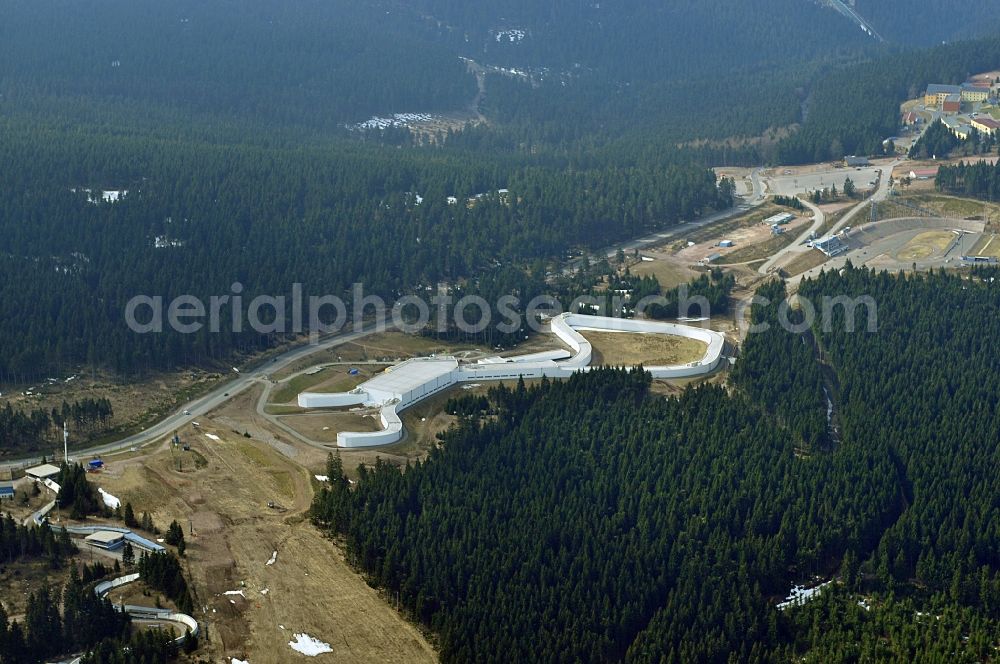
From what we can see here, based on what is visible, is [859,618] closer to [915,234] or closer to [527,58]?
[915,234]

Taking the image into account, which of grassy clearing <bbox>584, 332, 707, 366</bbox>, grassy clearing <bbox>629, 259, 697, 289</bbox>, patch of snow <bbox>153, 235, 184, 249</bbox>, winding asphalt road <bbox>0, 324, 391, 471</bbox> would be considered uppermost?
patch of snow <bbox>153, 235, 184, 249</bbox>

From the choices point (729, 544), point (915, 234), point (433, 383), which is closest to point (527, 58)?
point (915, 234)

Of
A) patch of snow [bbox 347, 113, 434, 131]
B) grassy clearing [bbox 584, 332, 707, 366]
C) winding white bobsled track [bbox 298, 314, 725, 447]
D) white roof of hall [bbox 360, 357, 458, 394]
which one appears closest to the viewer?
winding white bobsled track [bbox 298, 314, 725, 447]

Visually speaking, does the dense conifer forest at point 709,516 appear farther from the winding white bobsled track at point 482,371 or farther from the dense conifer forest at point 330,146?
the dense conifer forest at point 330,146

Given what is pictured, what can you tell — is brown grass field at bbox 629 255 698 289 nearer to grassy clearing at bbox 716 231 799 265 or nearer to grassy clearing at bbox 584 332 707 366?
grassy clearing at bbox 716 231 799 265

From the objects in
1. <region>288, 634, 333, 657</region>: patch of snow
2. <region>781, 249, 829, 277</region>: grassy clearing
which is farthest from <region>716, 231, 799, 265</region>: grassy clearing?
<region>288, 634, 333, 657</region>: patch of snow

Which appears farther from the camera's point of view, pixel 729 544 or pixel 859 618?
pixel 729 544

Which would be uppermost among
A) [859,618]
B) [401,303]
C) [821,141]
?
[821,141]

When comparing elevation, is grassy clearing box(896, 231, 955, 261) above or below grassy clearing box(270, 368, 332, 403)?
above
